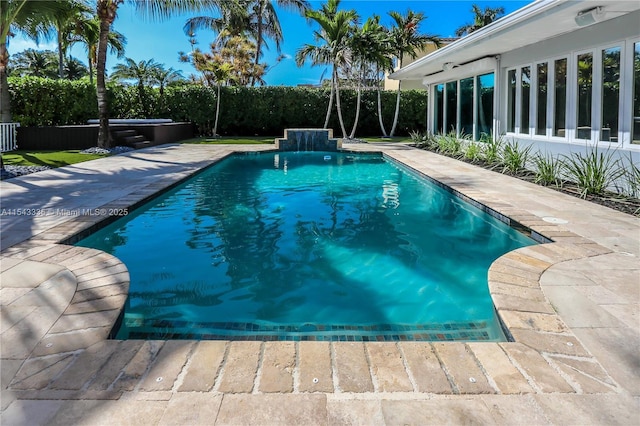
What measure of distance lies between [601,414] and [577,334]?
0.88m

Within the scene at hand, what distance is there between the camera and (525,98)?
37.5 ft

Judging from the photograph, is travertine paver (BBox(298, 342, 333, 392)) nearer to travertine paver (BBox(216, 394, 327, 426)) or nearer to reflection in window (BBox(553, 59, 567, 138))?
travertine paver (BBox(216, 394, 327, 426))

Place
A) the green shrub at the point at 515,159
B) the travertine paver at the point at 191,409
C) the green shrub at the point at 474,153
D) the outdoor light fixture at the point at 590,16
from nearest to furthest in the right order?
the travertine paver at the point at 191,409 < the outdoor light fixture at the point at 590,16 < the green shrub at the point at 515,159 < the green shrub at the point at 474,153

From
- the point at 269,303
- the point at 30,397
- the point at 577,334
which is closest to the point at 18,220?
the point at 269,303

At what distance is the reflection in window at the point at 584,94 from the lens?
28.6 feet

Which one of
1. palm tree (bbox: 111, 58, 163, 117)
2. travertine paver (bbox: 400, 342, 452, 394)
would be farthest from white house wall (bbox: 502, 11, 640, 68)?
palm tree (bbox: 111, 58, 163, 117)

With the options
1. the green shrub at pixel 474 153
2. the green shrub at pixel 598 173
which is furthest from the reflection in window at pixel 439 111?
the green shrub at pixel 598 173

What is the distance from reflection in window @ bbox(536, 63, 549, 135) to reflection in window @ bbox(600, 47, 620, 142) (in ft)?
6.69

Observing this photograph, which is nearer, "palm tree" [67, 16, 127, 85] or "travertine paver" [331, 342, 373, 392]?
"travertine paver" [331, 342, 373, 392]

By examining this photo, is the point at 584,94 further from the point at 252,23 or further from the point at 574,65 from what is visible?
the point at 252,23

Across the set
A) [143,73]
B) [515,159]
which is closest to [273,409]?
[515,159]

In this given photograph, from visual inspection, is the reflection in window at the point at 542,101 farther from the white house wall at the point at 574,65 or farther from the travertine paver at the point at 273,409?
the travertine paver at the point at 273,409

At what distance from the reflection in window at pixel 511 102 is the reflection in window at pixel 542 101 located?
1.38 metres

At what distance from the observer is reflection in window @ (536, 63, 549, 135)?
10398 millimetres
